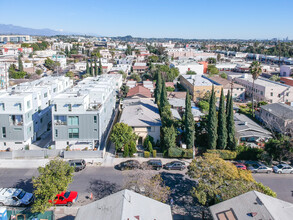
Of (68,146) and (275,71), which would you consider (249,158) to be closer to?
(68,146)

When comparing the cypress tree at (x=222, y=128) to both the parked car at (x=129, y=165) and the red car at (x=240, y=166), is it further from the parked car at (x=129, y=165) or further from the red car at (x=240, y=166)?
the parked car at (x=129, y=165)

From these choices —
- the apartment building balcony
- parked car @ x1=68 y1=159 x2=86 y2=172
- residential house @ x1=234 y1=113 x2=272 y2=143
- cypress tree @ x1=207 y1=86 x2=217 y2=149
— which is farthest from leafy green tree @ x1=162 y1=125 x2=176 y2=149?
the apartment building balcony

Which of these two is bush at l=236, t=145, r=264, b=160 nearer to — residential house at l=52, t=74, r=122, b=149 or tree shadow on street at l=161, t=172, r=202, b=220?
tree shadow on street at l=161, t=172, r=202, b=220

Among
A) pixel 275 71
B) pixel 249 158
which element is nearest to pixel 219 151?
pixel 249 158

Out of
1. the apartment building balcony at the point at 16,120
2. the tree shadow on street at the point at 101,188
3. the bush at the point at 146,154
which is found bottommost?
the tree shadow on street at the point at 101,188

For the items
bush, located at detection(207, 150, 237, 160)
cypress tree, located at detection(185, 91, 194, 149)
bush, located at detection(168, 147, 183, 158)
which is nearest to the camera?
bush, located at detection(207, 150, 237, 160)

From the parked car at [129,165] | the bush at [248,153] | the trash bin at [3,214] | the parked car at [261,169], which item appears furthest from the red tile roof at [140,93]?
the trash bin at [3,214]
